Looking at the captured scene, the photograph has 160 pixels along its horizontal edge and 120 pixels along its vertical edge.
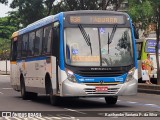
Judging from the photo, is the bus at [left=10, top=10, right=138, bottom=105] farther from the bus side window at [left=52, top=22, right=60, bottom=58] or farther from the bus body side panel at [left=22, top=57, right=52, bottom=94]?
the bus body side panel at [left=22, top=57, right=52, bottom=94]

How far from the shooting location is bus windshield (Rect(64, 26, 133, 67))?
1677cm

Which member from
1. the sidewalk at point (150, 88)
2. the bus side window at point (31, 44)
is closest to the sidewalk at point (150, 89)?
the sidewalk at point (150, 88)

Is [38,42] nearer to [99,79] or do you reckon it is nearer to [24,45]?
[24,45]

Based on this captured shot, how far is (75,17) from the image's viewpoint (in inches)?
680

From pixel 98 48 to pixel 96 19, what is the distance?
3.43ft

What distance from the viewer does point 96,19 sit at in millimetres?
17344

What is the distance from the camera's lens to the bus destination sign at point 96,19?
17.2 meters

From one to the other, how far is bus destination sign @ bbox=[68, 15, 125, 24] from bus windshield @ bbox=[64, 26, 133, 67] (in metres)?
0.24

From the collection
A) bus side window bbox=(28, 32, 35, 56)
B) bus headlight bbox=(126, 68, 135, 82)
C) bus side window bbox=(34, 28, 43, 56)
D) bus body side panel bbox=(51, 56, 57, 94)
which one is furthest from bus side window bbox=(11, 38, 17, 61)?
Result: bus headlight bbox=(126, 68, 135, 82)

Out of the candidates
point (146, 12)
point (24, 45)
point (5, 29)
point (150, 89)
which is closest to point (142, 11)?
point (146, 12)

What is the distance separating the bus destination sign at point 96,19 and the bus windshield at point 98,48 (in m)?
0.24

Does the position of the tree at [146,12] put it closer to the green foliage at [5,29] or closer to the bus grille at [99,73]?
the bus grille at [99,73]

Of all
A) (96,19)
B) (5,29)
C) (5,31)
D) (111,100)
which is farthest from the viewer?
(5,29)

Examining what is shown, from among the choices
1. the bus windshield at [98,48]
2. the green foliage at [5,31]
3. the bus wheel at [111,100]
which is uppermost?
the green foliage at [5,31]
